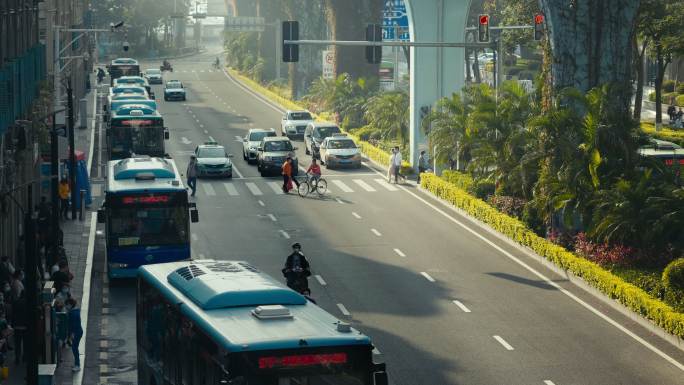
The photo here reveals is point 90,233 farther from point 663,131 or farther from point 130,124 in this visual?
point 663,131

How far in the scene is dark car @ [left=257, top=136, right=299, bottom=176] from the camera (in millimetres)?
65250

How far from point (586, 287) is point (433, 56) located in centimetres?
2861

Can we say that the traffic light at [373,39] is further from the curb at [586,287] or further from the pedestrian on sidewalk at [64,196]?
the pedestrian on sidewalk at [64,196]

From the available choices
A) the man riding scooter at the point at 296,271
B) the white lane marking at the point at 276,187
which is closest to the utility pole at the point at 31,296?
the man riding scooter at the point at 296,271

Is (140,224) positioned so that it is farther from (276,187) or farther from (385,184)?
(385,184)

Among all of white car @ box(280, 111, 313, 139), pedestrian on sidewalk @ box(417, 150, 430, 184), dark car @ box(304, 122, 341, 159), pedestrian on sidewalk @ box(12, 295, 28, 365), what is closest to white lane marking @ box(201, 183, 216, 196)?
pedestrian on sidewalk @ box(417, 150, 430, 184)

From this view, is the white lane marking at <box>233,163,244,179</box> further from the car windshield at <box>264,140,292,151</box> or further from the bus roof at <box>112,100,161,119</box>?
the bus roof at <box>112,100,161,119</box>

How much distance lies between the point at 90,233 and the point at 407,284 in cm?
1411

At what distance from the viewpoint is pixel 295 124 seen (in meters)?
84.2

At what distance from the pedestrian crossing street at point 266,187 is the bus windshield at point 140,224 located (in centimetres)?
2110

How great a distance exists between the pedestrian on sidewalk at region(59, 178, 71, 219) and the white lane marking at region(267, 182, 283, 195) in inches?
432

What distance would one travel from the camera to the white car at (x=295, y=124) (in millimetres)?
83812

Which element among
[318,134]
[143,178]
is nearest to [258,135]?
[318,134]

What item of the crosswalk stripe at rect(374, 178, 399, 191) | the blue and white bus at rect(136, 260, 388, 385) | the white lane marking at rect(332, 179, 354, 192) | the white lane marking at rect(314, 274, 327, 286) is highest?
the blue and white bus at rect(136, 260, 388, 385)
